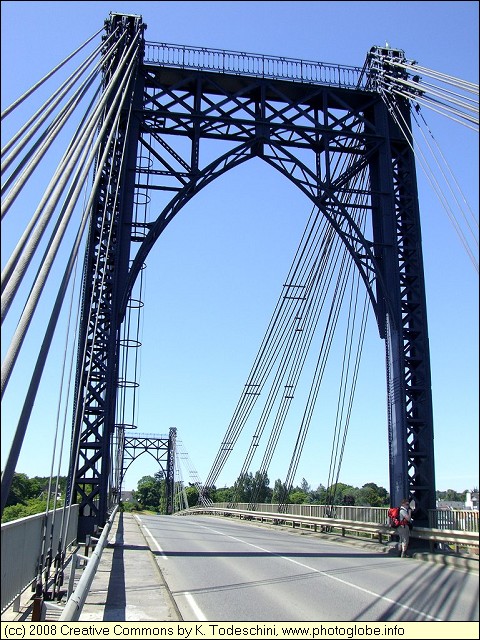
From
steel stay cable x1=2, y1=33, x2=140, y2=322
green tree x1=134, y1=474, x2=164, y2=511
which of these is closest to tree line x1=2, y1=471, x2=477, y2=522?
green tree x1=134, y1=474, x2=164, y2=511

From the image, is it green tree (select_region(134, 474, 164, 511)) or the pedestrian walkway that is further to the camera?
green tree (select_region(134, 474, 164, 511))

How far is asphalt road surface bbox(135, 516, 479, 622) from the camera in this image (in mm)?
9039

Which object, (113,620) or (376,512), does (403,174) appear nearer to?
(376,512)

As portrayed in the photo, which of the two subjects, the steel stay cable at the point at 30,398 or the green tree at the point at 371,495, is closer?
the steel stay cable at the point at 30,398

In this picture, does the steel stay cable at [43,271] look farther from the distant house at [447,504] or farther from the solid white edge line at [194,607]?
the distant house at [447,504]

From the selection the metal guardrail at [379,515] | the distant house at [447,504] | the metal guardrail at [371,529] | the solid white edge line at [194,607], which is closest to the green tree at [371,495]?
the metal guardrail at [371,529]

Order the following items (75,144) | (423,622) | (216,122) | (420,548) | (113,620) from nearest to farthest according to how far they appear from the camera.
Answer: (423,622)
(113,620)
(75,144)
(420,548)
(216,122)

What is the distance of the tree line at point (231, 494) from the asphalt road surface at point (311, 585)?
1467 mm

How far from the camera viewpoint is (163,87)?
884 inches

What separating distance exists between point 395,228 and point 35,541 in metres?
14.7

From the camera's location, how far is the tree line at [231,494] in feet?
88.1

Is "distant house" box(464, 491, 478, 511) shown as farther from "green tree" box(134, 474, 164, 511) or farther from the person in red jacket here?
"green tree" box(134, 474, 164, 511)

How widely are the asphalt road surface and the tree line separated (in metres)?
1.47

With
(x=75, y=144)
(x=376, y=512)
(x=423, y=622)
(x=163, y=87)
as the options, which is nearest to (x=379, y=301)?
(x=376, y=512)
